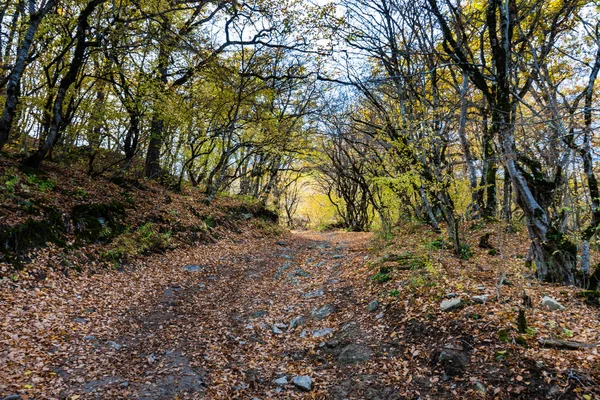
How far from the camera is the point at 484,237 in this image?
1053cm

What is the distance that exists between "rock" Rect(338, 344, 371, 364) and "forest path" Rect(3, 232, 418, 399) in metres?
0.02

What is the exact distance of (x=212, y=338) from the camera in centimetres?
619

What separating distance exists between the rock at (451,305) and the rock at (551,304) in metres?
1.31

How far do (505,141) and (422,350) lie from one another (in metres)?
4.25

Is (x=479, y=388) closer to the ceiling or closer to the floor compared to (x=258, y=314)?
closer to the ceiling

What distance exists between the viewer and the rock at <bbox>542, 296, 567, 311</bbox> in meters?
5.35

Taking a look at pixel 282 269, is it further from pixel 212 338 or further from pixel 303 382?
pixel 303 382

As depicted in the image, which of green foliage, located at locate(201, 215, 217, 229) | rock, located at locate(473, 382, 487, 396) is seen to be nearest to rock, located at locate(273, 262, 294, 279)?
green foliage, located at locate(201, 215, 217, 229)

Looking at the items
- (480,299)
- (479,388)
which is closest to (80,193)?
(480,299)

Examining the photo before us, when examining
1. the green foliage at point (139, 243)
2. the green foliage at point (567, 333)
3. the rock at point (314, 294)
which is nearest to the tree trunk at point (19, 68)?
the green foliage at point (139, 243)

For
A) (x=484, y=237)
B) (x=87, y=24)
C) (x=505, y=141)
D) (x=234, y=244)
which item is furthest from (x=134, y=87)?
(x=484, y=237)

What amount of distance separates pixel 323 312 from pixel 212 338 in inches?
97.7

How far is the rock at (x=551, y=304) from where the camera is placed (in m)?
5.35

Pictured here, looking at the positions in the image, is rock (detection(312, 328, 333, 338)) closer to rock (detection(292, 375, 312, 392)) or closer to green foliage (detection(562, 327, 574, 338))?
rock (detection(292, 375, 312, 392))
